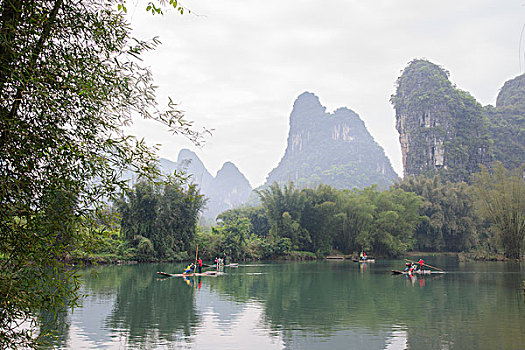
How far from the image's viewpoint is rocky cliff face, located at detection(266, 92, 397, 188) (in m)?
111

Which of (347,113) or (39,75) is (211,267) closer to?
(39,75)

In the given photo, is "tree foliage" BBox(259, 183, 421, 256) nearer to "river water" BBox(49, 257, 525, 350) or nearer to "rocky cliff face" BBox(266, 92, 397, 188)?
"river water" BBox(49, 257, 525, 350)

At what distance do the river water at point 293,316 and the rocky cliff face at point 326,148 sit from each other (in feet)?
280

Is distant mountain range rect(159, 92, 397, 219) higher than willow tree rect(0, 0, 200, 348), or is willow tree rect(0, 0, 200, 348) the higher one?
distant mountain range rect(159, 92, 397, 219)

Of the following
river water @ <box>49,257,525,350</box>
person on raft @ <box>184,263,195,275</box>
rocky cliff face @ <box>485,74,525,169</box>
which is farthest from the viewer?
rocky cliff face @ <box>485,74,525,169</box>

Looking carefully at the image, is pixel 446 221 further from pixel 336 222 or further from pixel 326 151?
pixel 326 151

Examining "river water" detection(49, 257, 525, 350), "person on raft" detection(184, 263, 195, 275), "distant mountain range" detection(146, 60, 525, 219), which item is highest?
"distant mountain range" detection(146, 60, 525, 219)

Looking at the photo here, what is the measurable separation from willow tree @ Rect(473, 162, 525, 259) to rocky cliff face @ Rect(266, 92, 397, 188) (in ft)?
223

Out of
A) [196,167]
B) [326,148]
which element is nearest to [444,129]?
[326,148]

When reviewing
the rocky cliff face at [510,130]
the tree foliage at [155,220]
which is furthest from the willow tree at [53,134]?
the rocky cliff face at [510,130]

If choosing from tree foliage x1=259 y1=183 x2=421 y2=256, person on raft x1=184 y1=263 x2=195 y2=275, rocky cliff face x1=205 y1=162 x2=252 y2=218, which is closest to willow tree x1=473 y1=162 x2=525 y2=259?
tree foliage x1=259 y1=183 x2=421 y2=256

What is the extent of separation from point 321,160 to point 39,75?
388ft

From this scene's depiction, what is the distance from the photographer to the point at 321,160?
121 meters

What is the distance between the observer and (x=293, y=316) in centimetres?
1059
